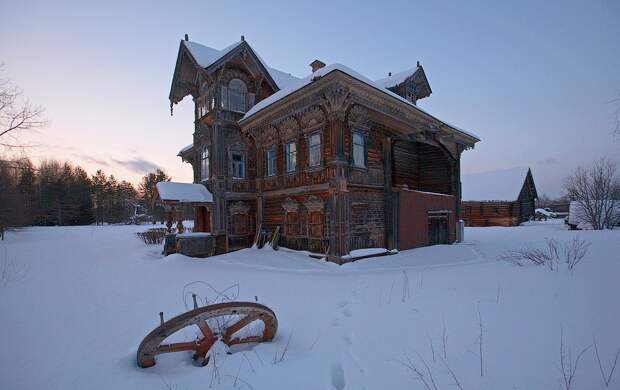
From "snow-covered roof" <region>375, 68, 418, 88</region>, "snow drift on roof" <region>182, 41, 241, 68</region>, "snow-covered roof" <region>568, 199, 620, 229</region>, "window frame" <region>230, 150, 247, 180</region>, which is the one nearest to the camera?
"snow drift on roof" <region>182, 41, 241, 68</region>

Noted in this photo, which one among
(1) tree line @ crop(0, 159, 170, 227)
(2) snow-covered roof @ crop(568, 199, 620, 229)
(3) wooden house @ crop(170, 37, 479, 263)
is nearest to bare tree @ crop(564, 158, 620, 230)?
(2) snow-covered roof @ crop(568, 199, 620, 229)

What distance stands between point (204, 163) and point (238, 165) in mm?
2283

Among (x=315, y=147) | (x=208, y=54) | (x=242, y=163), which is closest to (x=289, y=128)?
(x=315, y=147)

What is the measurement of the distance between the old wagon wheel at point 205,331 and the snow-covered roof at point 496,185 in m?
34.8

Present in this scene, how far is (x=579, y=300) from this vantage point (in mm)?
5324

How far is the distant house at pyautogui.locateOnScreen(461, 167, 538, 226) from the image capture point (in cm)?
3059

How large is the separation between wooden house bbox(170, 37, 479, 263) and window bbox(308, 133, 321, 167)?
0.15ft

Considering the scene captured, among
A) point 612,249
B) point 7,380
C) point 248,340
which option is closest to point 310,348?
point 248,340

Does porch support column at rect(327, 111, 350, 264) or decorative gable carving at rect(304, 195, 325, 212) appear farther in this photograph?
decorative gable carving at rect(304, 195, 325, 212)

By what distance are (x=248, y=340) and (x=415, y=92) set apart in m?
17.1

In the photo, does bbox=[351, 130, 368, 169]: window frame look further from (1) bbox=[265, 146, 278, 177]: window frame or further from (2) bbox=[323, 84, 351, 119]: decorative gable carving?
(1) bbox=[265, 146, 278, 177]: window frame

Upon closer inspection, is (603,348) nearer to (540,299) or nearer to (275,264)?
(540,299)

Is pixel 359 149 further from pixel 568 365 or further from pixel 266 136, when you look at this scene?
pixel 568 365

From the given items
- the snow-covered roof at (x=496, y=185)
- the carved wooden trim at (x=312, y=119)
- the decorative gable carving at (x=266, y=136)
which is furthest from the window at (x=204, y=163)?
the snow-covered roof at (x=496, y=185)
